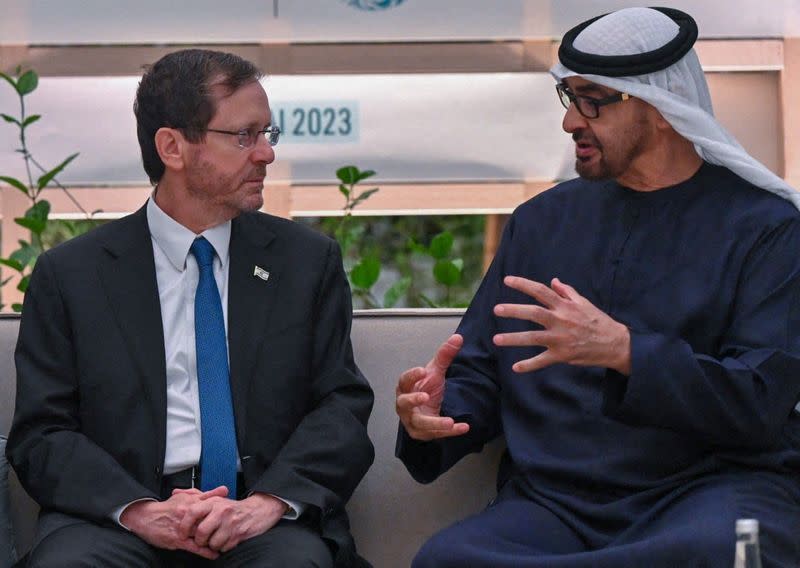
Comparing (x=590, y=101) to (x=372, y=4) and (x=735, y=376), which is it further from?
(x=372, y=4)

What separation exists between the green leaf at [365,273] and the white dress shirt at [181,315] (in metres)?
1.07

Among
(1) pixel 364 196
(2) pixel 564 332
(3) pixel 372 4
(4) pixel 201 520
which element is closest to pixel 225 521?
(4) pixel 201 520

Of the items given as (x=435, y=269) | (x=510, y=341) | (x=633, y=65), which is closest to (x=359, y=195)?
(x=435, y=269)

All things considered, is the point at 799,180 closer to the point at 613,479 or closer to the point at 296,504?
the point at 613,479

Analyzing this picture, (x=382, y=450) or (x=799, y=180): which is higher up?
(x=799, y=180)

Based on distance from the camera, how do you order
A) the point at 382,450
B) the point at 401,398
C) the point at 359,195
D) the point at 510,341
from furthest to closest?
the point at 359,195 < the point at 382,450 < the point at 401,398 < the point at 510,341

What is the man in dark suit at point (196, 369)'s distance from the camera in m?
3.32

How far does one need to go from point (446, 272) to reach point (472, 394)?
120 cm

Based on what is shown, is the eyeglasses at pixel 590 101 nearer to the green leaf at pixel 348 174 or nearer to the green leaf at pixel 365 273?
the green leaf at pixel 365 273

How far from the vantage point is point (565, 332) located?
2.98 meters

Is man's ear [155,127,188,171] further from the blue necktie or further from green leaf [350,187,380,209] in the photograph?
green leaf [350,187,380,209]

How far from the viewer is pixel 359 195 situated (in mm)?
5332

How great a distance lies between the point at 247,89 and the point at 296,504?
3.55 ft

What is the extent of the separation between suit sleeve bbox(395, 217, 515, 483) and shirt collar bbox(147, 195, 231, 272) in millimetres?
637
